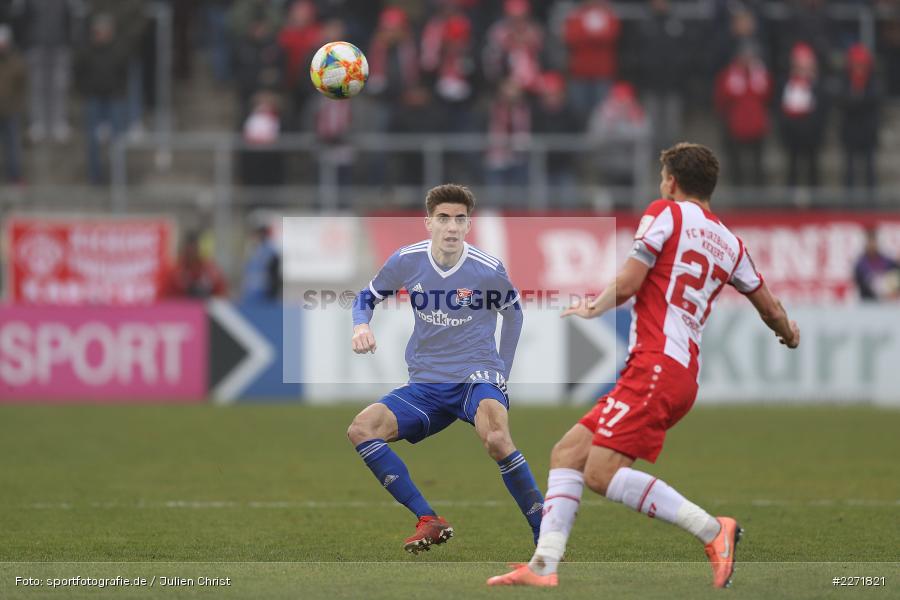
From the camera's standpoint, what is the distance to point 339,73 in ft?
35.2

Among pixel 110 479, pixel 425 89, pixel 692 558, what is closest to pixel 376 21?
pixel 425 89

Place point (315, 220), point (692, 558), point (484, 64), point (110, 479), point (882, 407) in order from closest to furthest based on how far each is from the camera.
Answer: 1. point (692, 558)
2. point (110, 479)
3. point (882, 407)
4. point (315, 220)
5. point (484, 64)

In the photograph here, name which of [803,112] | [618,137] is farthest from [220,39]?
[803,112]

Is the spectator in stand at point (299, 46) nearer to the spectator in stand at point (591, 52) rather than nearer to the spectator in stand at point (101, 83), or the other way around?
the spectator in stand at point (101, 83)

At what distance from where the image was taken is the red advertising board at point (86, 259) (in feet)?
72.0

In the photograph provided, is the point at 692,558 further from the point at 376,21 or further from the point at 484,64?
the point at 376,21

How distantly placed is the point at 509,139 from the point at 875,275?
5.74m

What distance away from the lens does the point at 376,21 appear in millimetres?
24969

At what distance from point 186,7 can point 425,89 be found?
14.6 feet

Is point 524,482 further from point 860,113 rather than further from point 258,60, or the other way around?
point 860,113

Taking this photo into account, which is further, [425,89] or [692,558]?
[425,89]

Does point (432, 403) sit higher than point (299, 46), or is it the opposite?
point (299, 46)

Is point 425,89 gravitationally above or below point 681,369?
above

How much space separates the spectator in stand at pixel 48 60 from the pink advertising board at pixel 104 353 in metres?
4.32
